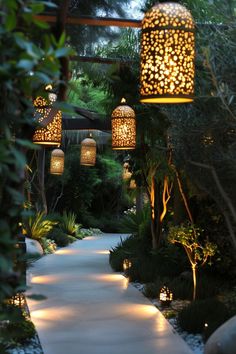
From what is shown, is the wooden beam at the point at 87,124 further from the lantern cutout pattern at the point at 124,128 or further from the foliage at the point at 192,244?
the lantern cutout pattern at the point at 124,128

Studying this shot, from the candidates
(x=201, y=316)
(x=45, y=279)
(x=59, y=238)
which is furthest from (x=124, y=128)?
(x=59, y=238)

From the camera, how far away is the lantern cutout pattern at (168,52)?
2807 mm

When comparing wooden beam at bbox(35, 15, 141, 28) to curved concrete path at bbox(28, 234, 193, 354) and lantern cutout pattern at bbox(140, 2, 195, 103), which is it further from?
curved concrete path at bbox(28, 234, 193, 354)

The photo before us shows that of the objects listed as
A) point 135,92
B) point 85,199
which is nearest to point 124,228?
point 135,92

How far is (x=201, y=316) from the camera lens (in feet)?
18.4

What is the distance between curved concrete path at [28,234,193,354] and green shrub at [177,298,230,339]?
175 mm

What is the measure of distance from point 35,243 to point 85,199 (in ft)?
28.9

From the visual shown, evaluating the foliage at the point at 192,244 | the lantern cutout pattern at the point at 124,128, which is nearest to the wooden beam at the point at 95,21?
the lantern cutout pattern at the point at 124,128

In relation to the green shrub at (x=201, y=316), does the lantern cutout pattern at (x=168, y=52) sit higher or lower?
higher

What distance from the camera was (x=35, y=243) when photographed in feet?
39.0

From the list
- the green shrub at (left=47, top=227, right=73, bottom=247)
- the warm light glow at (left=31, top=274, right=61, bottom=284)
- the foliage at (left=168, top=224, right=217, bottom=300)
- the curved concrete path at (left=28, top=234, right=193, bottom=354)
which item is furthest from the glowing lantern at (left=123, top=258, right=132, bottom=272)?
the green shrub at (left=47, top=227, right=73, bottom=247)

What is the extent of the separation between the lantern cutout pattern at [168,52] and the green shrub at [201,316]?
10.1 ft

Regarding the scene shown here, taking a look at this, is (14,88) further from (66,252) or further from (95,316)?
(66,252)

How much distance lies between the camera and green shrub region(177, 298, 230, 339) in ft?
18.0
